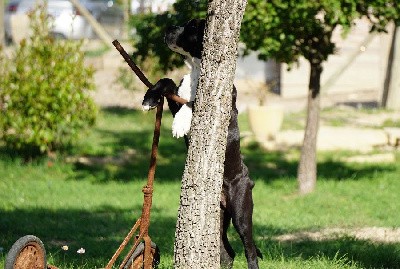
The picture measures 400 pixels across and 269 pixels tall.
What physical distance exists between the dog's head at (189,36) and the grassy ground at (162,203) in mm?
1798

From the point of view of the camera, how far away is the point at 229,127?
635 centimetres

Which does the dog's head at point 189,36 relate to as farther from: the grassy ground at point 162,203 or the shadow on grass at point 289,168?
the shadow on grass at point 289,168

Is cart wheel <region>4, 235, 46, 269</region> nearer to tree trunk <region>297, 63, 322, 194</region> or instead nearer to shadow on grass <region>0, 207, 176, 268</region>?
shadow on grass <region>0, 207, 176, 268</region>

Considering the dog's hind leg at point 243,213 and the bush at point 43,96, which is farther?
the bush at point 43,96

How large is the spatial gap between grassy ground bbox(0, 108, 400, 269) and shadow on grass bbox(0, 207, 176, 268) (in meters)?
0.01

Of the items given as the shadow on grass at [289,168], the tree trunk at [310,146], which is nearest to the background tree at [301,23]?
the tree trunk at [310,146]

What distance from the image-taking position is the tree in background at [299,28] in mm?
10688

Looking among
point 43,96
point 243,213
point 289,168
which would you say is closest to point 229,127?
point 243,213

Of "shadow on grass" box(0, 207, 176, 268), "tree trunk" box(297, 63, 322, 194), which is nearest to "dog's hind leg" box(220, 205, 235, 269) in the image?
"shadow on grass" box(0, 207, 176, 268)

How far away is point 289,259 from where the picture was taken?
7.54m

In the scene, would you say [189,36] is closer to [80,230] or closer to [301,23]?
[80,230]

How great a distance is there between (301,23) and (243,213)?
506 cm

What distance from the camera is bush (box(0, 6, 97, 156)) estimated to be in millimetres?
14094

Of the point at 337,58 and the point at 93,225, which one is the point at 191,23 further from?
the point at 337,58
